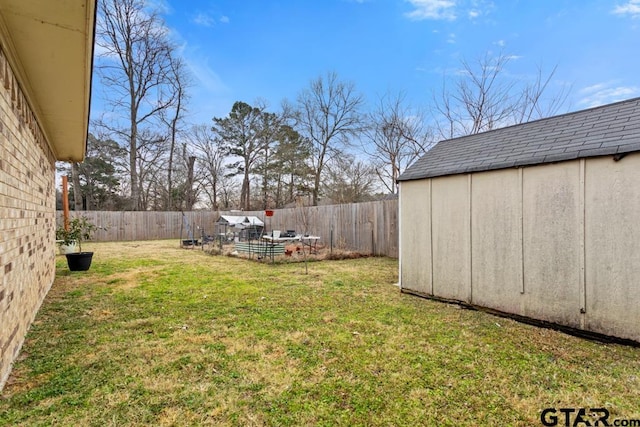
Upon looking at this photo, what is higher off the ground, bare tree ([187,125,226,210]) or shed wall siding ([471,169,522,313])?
bare tree ([187,125,226,210])

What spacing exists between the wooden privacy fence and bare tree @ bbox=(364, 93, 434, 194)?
198 inches

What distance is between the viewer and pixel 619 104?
389 cm

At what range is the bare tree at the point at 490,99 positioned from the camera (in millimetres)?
10922

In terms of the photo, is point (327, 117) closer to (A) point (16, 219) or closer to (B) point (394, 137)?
(B) point (394, 137)

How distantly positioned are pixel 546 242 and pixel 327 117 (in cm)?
1768

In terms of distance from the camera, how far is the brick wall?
7.95 feet

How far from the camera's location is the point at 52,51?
2445 mm

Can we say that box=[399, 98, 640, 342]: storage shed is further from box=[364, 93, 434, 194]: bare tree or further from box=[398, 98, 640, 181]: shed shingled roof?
box=[364, 93, 434, 194]: bare tree

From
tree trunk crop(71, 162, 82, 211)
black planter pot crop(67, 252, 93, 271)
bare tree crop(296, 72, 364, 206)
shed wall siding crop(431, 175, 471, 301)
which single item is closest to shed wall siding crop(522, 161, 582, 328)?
shed wall siding crop(431, 175, 471, 301)

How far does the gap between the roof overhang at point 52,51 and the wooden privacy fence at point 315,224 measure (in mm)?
7005

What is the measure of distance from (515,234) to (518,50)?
31.9 ft

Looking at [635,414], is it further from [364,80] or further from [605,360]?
[364,80]

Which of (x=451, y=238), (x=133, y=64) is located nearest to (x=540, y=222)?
(x=451, y=238)

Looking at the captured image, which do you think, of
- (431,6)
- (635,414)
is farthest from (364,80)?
(635,414)
